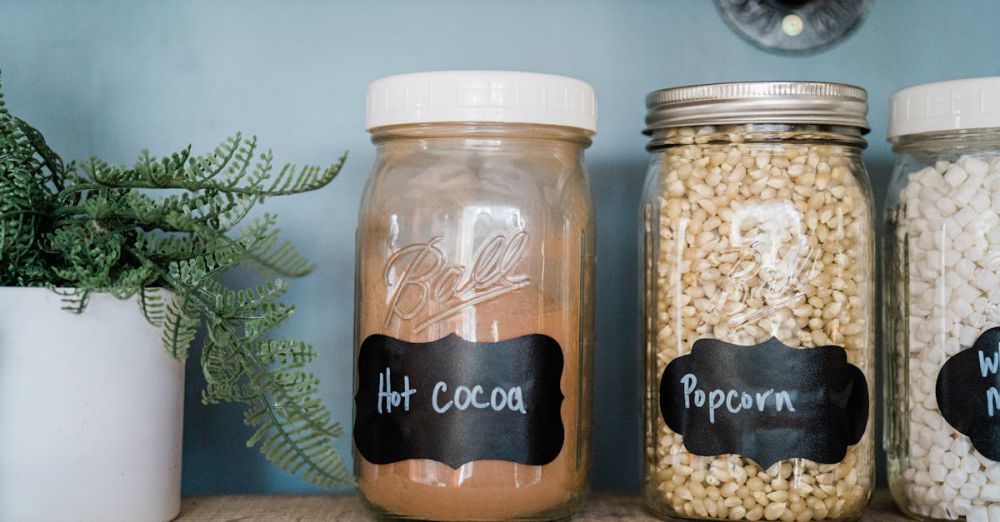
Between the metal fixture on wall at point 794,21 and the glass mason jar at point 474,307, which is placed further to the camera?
the metal fixture on wall at point 794,21

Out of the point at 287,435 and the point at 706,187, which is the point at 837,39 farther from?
the point at 287,435

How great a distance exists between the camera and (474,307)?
2.19 feet

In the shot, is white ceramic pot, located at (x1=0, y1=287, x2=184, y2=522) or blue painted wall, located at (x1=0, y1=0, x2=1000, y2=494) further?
blue painted wall, located at (x1=0, y1=0, x2=1000, y2=494)

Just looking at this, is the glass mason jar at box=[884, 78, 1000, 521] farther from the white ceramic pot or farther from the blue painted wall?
the white ceramic pot

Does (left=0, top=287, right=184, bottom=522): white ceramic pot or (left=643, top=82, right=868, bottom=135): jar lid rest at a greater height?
(left=643, top=82, right=868, bottom=135): jar lid

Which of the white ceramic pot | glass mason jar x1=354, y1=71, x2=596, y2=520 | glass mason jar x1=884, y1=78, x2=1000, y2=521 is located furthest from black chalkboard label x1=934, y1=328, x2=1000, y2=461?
the white ceramic pot

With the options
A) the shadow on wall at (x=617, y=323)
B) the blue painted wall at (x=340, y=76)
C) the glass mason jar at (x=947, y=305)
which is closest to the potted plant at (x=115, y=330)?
the blue painted wall at (x=340, y=76)

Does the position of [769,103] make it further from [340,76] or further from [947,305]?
[340,76]

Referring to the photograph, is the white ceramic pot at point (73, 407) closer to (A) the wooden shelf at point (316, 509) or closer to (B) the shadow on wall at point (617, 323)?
(A) the wooden shelf at point (316, 509)

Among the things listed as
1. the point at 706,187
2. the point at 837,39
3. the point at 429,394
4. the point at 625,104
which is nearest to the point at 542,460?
the point at 429,394

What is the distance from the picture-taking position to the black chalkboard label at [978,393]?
69 centimetres

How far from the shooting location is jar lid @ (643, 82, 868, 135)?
702 millimetres

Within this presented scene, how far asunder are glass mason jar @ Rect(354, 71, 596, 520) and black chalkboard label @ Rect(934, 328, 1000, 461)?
27cm

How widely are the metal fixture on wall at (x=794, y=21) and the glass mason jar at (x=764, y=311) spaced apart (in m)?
0.18
